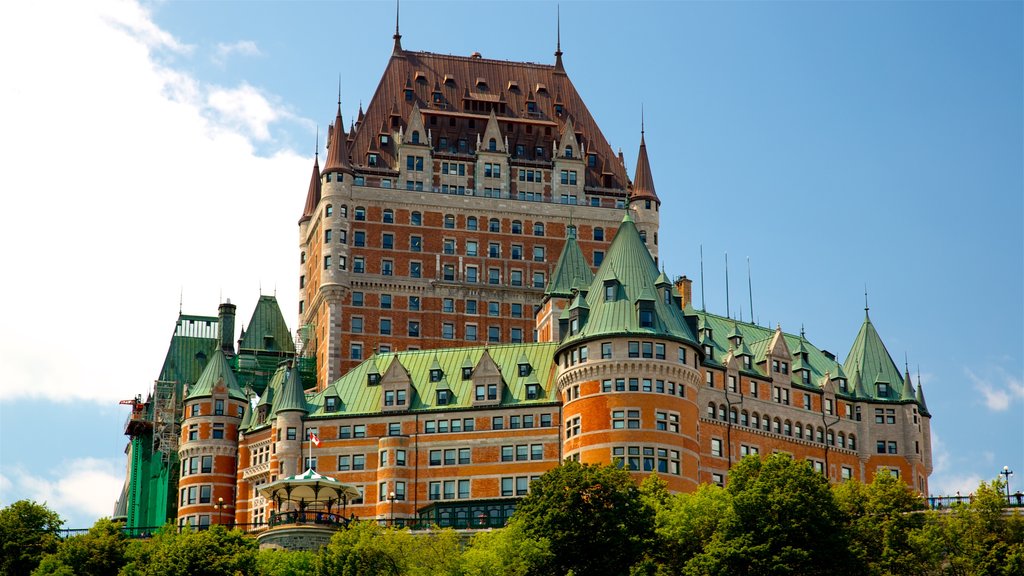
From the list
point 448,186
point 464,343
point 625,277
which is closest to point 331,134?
point 448,186

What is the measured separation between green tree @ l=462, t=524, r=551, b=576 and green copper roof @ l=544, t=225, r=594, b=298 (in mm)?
41050

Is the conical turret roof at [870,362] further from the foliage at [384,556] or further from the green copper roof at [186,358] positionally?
the green copper roof at [186,358]

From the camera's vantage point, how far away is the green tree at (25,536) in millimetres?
141375

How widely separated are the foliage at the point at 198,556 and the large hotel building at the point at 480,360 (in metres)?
19.7

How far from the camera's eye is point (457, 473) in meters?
155

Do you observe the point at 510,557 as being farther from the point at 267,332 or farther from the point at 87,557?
the point at 267,332

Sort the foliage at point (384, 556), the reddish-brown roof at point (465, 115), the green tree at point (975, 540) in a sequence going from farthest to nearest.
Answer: the reddish-brown roof at point (465, 115), the foliage at point (384, 556), the green tree at point (975, 540)

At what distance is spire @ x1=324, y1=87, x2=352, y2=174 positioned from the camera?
18675 cm

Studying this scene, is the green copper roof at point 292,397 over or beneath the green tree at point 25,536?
over

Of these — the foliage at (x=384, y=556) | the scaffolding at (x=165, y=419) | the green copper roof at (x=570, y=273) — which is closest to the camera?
the foliage at (x=384, y=556)

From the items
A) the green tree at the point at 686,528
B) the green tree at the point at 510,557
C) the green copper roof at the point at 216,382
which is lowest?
the green tree at the point at 510,557

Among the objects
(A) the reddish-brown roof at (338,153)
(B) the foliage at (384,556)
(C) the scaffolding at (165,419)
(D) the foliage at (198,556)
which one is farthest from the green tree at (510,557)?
(A) the reddish-brown roof at (338,153)

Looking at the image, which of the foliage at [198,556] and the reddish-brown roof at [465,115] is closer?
the foliage at [198,556]

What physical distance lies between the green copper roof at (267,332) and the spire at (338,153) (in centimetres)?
1757
